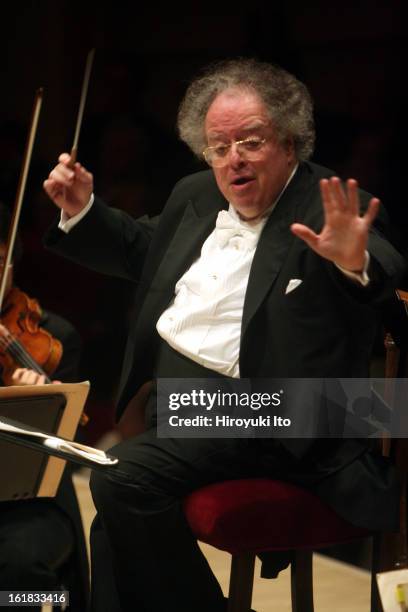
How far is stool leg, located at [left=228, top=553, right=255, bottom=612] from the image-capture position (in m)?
2.21

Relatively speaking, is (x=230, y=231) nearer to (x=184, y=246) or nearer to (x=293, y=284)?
(x=184, y=246)

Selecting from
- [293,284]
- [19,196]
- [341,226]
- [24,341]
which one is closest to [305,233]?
[341,226]

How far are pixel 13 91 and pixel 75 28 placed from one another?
0.45 metres

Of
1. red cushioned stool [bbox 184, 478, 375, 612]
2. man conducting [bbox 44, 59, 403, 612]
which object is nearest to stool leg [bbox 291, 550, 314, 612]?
red cushioned stool [bbox 184, 478, 375, 612]

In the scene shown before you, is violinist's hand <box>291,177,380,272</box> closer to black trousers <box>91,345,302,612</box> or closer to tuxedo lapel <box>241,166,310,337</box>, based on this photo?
tuxedo lapel <box>241,166,310,337</box>

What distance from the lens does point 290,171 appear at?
244 centimetres

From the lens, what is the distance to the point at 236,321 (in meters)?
2.33

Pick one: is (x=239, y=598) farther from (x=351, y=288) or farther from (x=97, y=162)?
(x=97, y=162)

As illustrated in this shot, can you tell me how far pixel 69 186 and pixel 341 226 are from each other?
0.81 meters

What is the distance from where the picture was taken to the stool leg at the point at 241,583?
2.21 meters

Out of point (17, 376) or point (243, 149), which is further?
point (17, 376)

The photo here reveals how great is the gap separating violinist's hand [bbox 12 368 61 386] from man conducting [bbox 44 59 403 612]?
22 centimetres

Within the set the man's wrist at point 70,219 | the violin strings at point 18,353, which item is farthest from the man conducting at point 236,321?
the violin strings at point 18,353

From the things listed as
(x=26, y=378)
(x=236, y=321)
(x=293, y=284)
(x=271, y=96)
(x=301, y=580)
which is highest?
(x=271, y=96)
